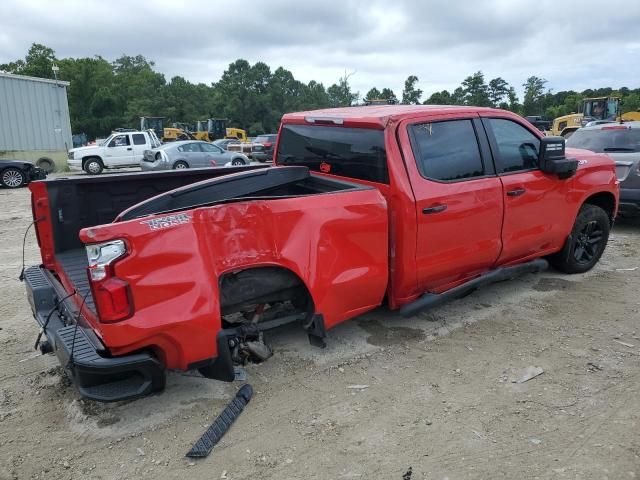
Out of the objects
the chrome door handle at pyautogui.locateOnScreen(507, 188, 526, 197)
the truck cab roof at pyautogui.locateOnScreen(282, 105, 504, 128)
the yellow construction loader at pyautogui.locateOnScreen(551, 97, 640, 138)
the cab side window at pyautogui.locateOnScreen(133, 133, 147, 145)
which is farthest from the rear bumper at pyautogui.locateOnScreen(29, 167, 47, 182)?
the yellow construction loader at pyautogui.locateOnScreen(551, 97, 640, 138)

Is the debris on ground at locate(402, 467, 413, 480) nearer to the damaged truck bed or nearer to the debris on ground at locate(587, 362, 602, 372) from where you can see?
the damaged truck bed

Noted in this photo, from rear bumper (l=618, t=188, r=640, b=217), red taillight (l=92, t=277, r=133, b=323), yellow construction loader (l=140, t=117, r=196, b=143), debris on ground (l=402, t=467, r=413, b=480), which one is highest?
yellow construction loader (l=140, t=117, r=196, b=143)

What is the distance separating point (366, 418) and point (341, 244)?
1.15m

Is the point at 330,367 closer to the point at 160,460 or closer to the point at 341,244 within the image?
the point at 341,244

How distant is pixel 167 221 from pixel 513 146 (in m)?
3.32

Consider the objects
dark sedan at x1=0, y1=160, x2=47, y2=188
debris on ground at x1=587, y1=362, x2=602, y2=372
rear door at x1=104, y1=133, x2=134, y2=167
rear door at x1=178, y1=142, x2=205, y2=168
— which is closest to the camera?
debris on ground at x1=587, y1=362, x2=602, y2=372

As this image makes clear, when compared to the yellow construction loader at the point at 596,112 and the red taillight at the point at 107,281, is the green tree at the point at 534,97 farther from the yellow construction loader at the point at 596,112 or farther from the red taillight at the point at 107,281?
the red taillight at the point at 107,281

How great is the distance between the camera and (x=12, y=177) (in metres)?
16.9

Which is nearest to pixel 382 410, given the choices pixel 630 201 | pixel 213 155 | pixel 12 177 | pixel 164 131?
pixel 630 201

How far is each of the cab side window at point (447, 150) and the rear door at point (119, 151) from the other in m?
20.7

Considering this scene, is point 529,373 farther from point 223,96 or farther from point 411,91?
point 223,96

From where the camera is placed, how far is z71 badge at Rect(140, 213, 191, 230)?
8.92 feet

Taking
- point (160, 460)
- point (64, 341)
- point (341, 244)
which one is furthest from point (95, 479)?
point (341, 244)

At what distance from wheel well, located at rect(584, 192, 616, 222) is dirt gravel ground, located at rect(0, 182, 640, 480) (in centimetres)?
148
